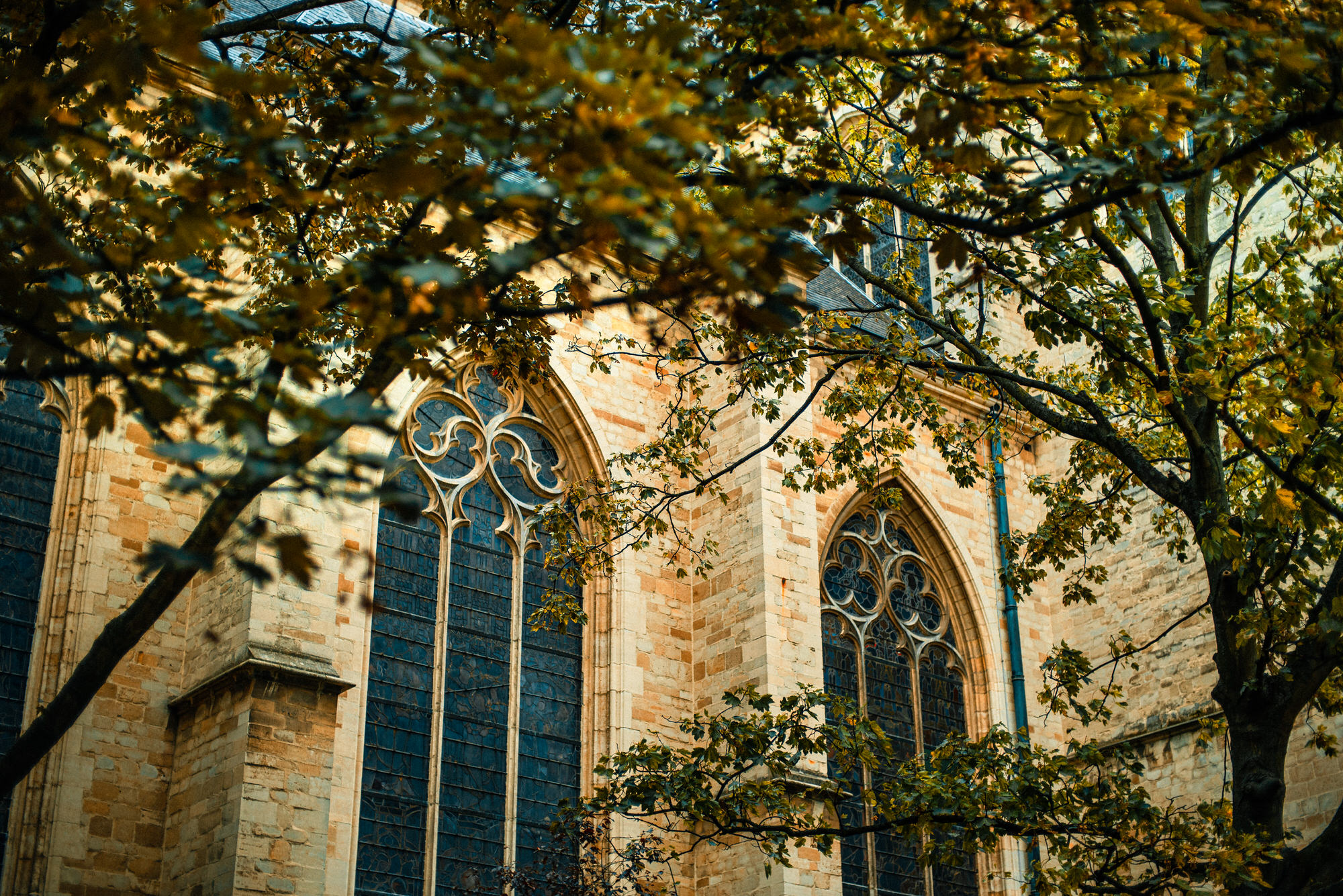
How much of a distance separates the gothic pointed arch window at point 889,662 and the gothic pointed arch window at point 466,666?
334cm

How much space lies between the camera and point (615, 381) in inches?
529

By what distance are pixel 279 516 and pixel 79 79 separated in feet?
18.6

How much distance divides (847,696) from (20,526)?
7.86 meters

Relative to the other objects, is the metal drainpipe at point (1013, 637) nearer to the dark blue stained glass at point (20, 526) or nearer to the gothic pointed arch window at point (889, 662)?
the gothic pointed arch window at point (889, 662)

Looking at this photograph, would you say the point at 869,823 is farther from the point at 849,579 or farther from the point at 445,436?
the point at 445,436

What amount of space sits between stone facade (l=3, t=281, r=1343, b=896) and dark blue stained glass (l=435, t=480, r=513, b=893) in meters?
0.87

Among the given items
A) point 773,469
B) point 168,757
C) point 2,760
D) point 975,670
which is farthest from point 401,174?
point 975,670

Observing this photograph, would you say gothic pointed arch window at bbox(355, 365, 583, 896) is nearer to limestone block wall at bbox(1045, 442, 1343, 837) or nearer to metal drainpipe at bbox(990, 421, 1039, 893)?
metal drainpipe at bbox(990, 421, 1039, 893)

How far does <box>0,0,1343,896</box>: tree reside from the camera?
12.9 ft

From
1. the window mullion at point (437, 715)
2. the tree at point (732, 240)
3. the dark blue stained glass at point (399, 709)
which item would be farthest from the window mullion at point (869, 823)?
the tree at point (732, 240)

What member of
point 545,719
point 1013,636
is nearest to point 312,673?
point 545,719

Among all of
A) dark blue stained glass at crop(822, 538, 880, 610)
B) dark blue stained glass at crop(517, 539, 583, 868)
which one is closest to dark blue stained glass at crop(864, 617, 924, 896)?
dark blue stained glass at crop(822, 538, 880, 610)

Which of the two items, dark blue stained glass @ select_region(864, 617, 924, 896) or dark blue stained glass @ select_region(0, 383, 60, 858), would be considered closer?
dark blue stained glass @ select_region(0, 383, 60, 858)

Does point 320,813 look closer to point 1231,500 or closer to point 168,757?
point 168,757
